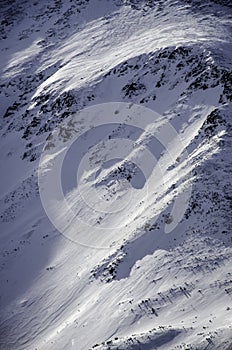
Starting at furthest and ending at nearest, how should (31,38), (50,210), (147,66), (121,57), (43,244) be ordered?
(31,38) < (121,57) < (147,66) < (50,210) < (43,244)

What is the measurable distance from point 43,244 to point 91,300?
620cm

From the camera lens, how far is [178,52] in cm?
3050

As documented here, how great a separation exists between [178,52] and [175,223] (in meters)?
15.0

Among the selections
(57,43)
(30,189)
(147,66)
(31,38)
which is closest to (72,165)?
(30,189)

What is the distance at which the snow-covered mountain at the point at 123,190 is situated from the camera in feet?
60.6

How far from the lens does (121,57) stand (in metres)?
34.0

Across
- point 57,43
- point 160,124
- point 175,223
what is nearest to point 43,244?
point 175,223

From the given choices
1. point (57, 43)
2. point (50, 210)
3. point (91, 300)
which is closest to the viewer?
point (91, 300)

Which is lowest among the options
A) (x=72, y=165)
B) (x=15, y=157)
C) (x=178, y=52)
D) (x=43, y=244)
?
(x=43, y=244)

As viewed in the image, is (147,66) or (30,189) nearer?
(30,189)

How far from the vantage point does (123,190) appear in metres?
25.4

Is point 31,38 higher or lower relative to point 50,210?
higher

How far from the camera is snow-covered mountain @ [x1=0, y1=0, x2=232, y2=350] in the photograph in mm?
18484

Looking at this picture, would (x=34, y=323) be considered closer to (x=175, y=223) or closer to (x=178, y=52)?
(x=175, y=223)
